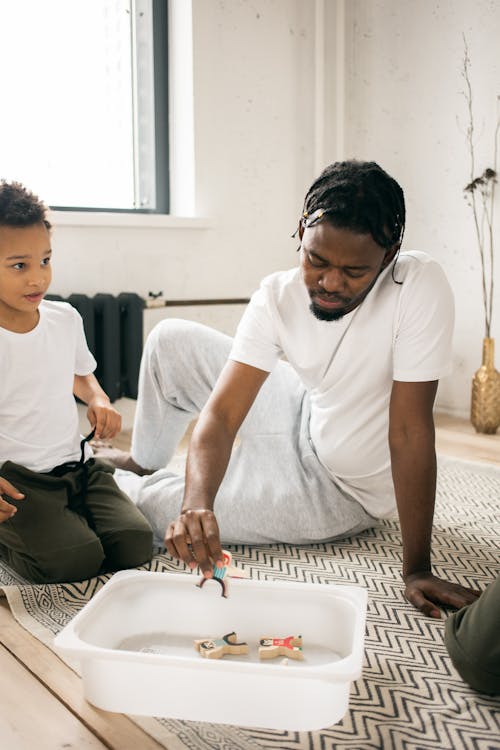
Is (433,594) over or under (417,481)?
under

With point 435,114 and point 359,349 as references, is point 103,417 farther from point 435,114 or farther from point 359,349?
point 435,114

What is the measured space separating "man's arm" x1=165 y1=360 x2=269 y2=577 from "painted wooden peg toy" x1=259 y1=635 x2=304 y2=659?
0.44 ft

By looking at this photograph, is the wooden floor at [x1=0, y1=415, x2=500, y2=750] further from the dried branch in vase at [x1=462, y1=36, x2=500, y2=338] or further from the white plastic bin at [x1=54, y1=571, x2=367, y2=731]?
the dried branch in vase at [x1=462, y1=36, x2=500, y2=338]

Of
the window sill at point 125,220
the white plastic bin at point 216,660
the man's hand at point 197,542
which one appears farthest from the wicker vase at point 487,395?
the man's hand at point 197,542

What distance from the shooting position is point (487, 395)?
2.63m

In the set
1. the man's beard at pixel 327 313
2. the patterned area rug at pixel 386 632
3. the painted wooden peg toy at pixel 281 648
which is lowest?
the patterned area rug at pixel 386 632

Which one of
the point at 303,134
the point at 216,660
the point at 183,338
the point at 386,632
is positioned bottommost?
the point at 386,632

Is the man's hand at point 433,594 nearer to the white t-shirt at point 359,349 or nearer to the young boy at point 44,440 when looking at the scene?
the white t-shirt at point 359,349

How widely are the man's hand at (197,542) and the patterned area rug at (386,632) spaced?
0.19 metres

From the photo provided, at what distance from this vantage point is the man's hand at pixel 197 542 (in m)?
0.97

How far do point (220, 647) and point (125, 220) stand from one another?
1.91 metres

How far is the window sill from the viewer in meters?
2.46

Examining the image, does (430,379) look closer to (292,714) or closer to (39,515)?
(292,714)

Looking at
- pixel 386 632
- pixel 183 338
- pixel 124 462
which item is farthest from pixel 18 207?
pixel 386 632
